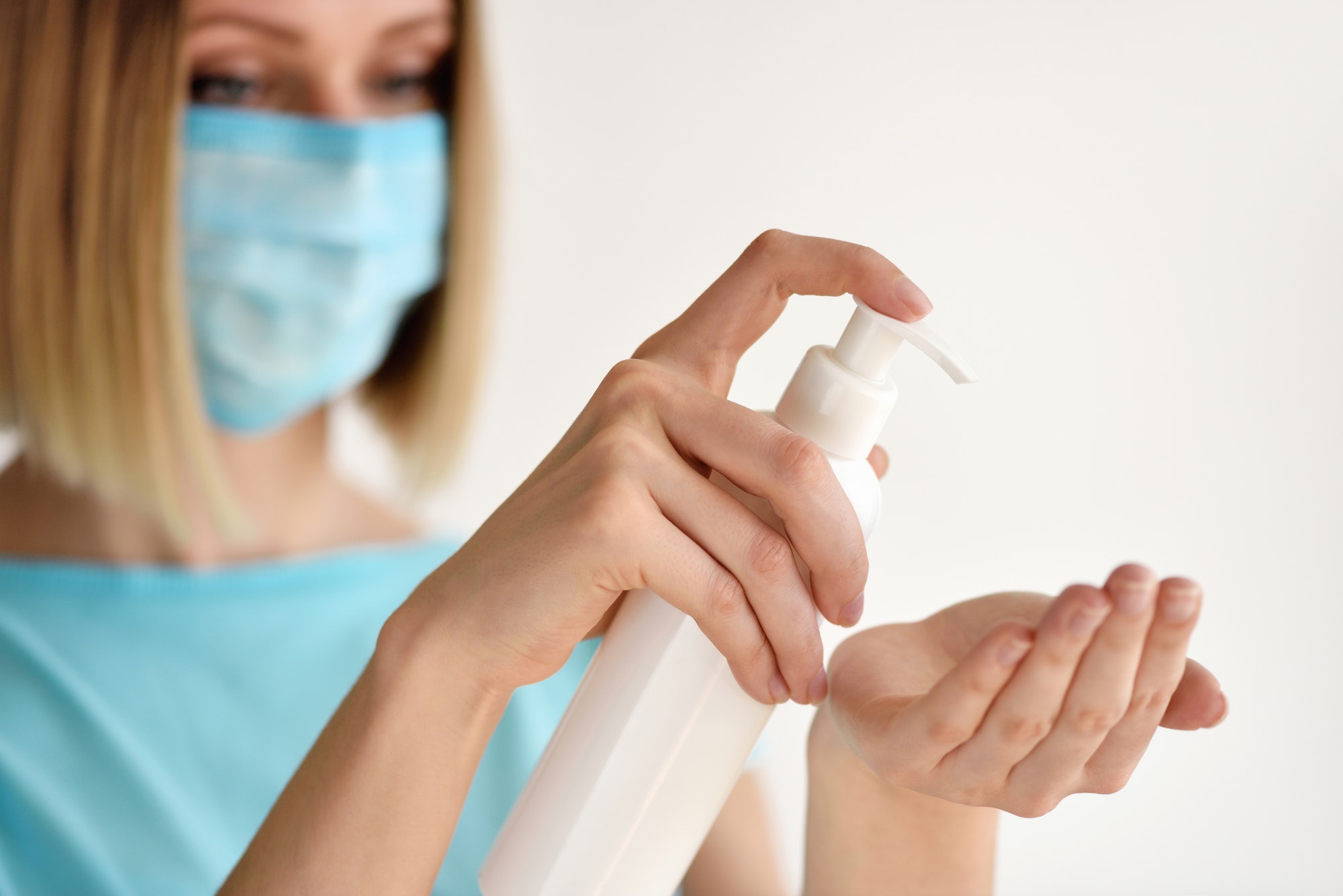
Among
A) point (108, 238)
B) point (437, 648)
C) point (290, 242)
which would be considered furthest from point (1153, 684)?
point (108, 238)

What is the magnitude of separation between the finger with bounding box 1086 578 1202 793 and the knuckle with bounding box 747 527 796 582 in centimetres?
16

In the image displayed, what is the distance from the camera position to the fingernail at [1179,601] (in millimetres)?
386

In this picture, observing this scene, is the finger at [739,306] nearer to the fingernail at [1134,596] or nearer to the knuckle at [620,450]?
the knuckle at [620,450]

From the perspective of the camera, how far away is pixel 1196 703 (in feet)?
1.47

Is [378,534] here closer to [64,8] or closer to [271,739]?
[271,739]

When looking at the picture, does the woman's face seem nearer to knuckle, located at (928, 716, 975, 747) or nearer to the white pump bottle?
the white pump bottle

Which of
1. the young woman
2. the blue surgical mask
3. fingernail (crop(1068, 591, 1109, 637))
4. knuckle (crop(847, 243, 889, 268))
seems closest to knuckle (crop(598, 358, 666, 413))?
the young woman

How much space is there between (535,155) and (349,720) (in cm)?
98

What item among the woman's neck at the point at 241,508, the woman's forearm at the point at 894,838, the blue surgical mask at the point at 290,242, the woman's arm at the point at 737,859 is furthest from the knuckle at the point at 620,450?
the woman's neck at the point at 241,508

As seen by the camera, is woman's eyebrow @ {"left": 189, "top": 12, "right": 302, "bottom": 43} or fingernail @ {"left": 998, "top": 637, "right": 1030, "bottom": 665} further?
woman's eyebrow @ {"left": 189, "top": 12, "right": 302, "bottom": 43}

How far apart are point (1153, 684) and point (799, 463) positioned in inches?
6.8

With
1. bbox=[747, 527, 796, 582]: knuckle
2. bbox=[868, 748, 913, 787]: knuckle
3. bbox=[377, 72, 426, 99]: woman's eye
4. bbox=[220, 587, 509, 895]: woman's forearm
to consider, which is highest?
bbox=[377, 72, 426, 99]: woman's eye

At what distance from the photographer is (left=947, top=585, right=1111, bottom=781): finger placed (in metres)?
0.40

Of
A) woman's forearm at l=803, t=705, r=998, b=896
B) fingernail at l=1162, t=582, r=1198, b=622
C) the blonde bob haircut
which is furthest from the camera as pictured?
the blonde bob haircut
